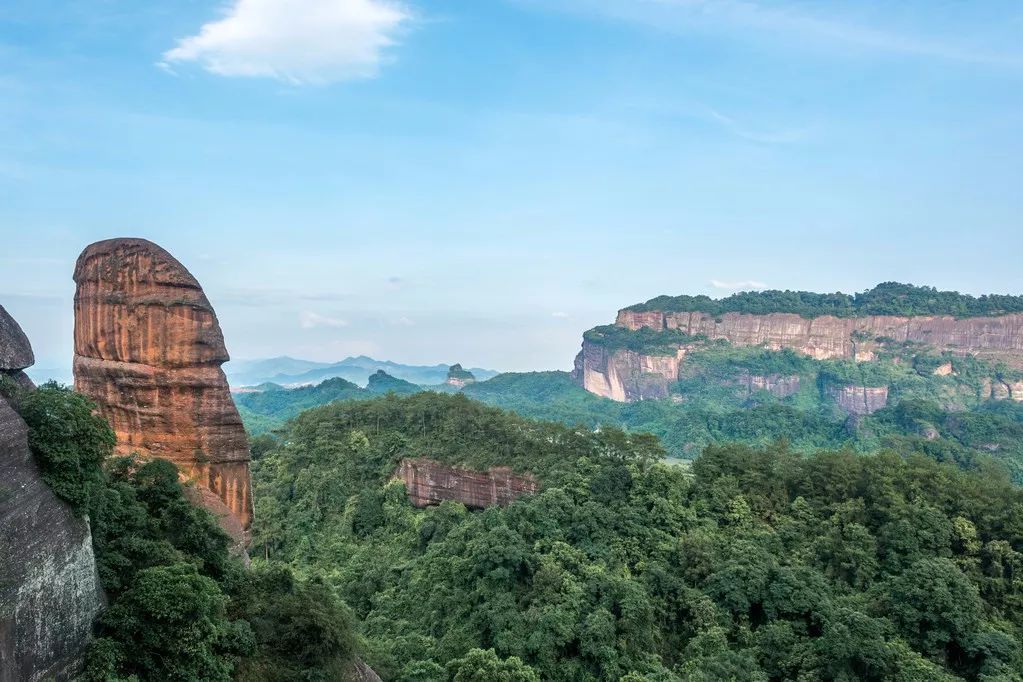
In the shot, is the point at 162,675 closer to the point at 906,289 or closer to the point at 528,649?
the point at 528,649

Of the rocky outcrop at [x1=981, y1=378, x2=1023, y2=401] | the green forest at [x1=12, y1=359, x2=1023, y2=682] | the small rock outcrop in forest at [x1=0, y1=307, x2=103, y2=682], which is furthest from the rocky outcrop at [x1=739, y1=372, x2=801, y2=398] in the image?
the small rock outcrop in forest at [x1=0, y1=307, x2=103, y2=682]

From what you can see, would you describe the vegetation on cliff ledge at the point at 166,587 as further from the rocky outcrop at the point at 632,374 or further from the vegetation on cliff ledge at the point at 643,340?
the vegetation on cliff ledge at the point at 643,340

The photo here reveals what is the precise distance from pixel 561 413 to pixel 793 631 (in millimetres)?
80209

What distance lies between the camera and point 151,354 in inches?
782

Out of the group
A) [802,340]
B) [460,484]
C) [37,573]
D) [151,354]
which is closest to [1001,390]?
[802,340]

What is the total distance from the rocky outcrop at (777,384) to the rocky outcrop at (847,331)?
6.44 m

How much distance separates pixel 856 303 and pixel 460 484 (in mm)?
126849

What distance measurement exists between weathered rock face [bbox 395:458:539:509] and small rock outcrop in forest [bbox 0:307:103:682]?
25.0 metres

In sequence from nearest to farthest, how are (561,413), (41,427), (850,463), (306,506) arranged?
(41,427)
(850,463)
(306,506)
(561,413)

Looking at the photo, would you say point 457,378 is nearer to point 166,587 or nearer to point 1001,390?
point 1001,390

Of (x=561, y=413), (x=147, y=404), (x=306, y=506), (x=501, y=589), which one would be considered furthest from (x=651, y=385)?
(x=147, y=404)

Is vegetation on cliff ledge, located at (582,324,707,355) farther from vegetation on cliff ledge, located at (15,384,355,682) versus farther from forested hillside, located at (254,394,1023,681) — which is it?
vegetation on cliff ledge, located at (15,384,355,682)

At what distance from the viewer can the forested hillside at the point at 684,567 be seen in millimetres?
22750

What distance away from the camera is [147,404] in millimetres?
19984
